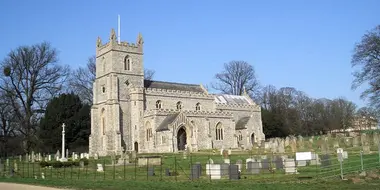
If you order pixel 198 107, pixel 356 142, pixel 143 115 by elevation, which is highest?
pixel 198 107

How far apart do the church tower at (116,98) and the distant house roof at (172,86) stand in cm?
235

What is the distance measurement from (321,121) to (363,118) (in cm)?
1515

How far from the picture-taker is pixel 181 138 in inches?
1849

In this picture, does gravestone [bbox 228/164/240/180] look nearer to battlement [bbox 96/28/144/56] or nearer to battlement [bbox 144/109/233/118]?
battlement [bbox 144/109/233/118]

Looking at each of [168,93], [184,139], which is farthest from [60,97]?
[184,139]

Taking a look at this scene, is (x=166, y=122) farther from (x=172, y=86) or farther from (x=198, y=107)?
(x=172, y=86)

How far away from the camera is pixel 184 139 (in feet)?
155

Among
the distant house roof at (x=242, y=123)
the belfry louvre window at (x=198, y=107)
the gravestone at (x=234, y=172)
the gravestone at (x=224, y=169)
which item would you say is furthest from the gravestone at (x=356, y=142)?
the gravestone at (x=234, y=172)

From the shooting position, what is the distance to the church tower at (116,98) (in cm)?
4666

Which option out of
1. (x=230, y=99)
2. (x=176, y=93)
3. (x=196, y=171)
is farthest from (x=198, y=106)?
(x=196, y=171)

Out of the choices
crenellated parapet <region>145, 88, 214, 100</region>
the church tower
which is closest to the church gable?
the church tower

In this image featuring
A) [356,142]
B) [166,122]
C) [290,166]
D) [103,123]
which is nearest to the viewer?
[290,166]

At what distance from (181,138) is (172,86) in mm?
9157

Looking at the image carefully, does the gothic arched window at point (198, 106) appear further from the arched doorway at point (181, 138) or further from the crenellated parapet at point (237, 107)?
the arched doorway at point (181, 138)
